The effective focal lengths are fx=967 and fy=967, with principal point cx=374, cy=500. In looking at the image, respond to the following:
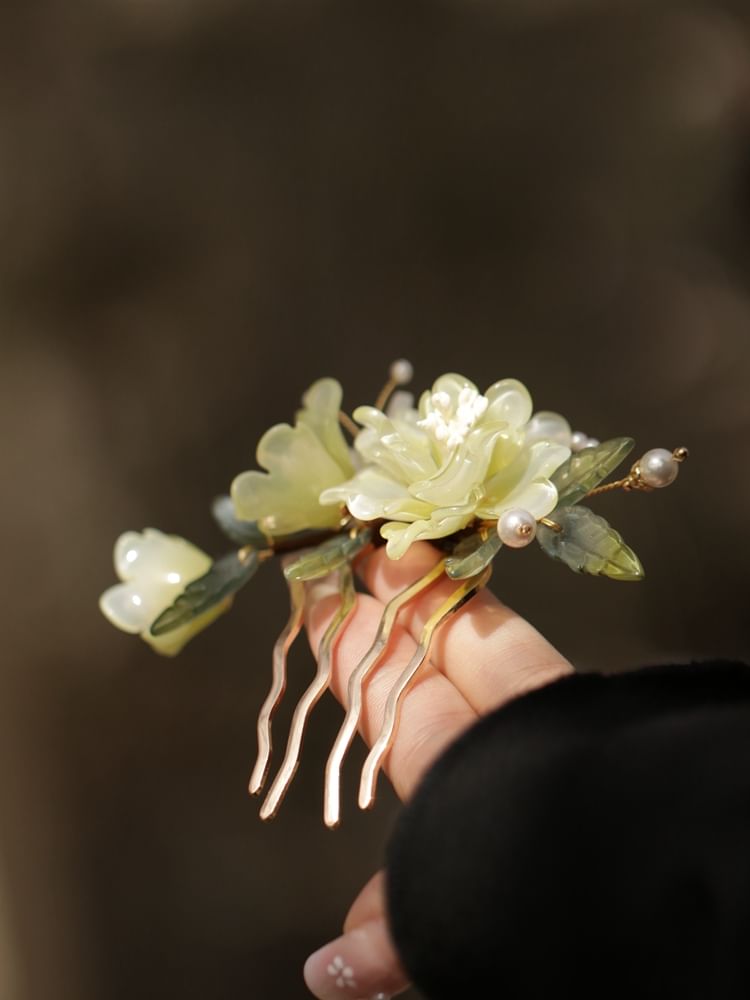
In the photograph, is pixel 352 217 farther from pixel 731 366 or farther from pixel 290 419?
pixel 731 366

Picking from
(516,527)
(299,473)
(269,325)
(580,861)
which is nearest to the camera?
(580,861)

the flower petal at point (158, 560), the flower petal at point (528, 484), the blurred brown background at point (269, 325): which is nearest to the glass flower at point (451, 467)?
A: the flower petal at point (528, 484)

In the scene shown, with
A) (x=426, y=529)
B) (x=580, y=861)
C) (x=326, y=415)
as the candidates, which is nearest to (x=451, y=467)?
(x=426, y=529)

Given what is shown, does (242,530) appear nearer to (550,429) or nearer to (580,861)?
(550,429)

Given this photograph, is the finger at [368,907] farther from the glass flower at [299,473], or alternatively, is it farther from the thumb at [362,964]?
the glass flower at [299,473]

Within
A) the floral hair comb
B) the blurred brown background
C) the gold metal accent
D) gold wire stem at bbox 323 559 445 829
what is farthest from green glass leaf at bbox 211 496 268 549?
the blurred brown background

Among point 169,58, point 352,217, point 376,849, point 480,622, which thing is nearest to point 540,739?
point 480,622
